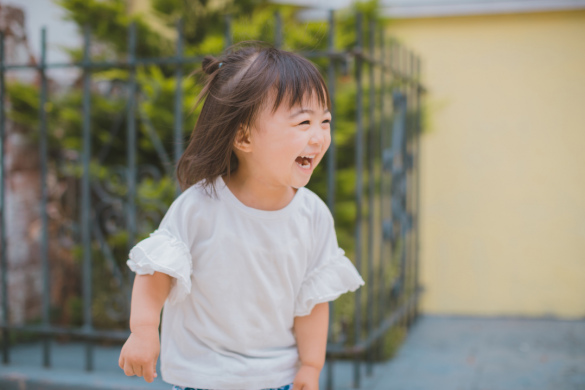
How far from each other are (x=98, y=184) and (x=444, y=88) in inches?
101

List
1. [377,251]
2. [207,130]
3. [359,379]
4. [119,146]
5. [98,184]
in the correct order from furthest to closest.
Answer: [377,251] → [119,146] → [98,184] → [359,379] → [207,130]

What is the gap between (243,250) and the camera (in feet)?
5.17

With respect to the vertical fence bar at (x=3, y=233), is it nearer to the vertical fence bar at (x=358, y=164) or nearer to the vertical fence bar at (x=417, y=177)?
the vertical fence bar at (x=358, y=164)

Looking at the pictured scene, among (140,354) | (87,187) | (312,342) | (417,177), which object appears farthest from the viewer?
(417,177)

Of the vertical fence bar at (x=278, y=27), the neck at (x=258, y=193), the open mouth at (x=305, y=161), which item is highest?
the vertical fence bar at (x=278, y=27)

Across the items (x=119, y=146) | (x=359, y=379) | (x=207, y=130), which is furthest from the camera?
(x=119, y=146)

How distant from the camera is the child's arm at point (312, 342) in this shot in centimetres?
166

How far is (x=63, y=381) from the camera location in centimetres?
325

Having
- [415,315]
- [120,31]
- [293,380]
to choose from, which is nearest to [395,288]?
[415,315]

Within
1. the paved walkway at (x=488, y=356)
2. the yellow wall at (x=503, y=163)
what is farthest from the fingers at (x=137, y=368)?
the yellow wall at (x=503, y=163)

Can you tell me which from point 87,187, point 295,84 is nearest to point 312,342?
point 295,84

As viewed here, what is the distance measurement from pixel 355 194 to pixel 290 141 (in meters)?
2.43

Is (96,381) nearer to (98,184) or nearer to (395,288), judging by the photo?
(98,184)

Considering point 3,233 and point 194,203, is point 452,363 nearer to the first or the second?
point 194,203
